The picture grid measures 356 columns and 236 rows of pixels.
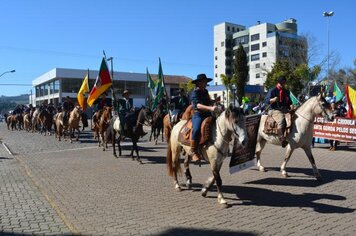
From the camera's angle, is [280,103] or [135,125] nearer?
[280,103]

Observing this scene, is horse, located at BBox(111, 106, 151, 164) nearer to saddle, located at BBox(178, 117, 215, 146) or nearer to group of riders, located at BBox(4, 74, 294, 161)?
group of riders, located at BBox(4, 74, 294, 161)

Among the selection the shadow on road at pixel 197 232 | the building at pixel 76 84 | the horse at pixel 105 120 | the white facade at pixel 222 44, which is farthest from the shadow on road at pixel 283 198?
the white facade at pixel 222 44

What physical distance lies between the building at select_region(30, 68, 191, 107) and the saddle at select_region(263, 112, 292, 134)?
57.5 meters

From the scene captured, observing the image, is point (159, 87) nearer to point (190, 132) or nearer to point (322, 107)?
point (322, 107)

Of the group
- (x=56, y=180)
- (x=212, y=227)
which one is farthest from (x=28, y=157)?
(x=212, y=227)

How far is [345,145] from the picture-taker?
18.4m

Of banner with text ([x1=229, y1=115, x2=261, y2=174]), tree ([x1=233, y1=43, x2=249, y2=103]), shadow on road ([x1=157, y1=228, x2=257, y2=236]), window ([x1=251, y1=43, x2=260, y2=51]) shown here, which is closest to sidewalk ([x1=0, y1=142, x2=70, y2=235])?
shadow on road ([x1=157, y1=228, x2=257, y2=236])

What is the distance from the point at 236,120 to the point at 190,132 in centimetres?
128

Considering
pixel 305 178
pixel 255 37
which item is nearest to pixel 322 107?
pixel 305 178

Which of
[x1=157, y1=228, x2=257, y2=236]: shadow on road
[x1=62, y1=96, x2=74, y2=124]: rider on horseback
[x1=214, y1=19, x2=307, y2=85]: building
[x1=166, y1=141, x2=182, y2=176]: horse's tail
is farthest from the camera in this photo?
[x1=214, y1=19, x2=307, y2=85]: building

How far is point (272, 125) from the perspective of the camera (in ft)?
36.3

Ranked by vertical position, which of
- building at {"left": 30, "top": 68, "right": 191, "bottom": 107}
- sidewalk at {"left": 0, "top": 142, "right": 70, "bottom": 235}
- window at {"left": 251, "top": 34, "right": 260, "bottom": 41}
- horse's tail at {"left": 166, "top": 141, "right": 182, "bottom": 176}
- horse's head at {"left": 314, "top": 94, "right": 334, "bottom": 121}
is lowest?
sidewalk at {"left": 0, "top": 142, "right": 70, "bottom": 235}

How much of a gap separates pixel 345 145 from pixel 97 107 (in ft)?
39.3

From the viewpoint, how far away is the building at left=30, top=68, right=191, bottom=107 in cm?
7356
